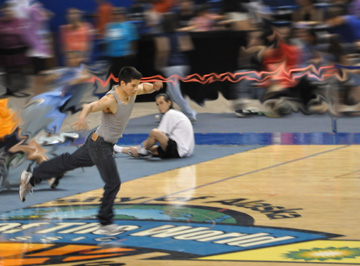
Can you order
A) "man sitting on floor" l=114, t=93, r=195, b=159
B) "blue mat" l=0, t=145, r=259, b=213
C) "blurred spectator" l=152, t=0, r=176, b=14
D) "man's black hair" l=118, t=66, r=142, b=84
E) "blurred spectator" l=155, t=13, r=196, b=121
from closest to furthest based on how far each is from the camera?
"man's black hair" l=118, t=66, r=142, b=84, "blue mat" l=0, t=145, r=259, b=213, "man sitting on floor" l=114, t=93, r=195, b=159, "blurred spectator" l=155, t=13, r=196, b=121, "blurred spectator" l=152, t=0, r=176, b=14

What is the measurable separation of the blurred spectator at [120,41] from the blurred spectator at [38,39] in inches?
68.7

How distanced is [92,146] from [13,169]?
9.64 feet

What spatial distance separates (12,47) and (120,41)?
250 centimetres

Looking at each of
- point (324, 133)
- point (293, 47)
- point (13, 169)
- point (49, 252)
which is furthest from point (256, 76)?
point (49, 252)

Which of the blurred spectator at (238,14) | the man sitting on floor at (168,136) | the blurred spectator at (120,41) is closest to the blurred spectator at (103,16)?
the blurred spectator at (120,41)

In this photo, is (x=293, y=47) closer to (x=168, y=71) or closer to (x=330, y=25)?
(x=330, y=25)

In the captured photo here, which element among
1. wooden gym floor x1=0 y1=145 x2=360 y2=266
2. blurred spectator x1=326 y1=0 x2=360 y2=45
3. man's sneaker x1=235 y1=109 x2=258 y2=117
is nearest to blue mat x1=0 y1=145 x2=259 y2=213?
wooden gym floor x1=0 y1=145 x2=360 y2=266

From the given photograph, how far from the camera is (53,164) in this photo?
7969 millimetres

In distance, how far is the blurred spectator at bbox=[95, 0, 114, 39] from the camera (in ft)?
56.0

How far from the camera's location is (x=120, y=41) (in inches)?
664

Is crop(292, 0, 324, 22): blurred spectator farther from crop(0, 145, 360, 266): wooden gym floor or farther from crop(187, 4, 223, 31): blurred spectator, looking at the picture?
crop(0, 145, 360, 266): wooden gym floor

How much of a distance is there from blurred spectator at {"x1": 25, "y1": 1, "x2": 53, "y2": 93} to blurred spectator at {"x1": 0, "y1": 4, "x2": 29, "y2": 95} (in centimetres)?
20

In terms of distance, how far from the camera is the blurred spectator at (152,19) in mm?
16516

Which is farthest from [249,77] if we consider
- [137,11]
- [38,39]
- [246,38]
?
[38,39]
